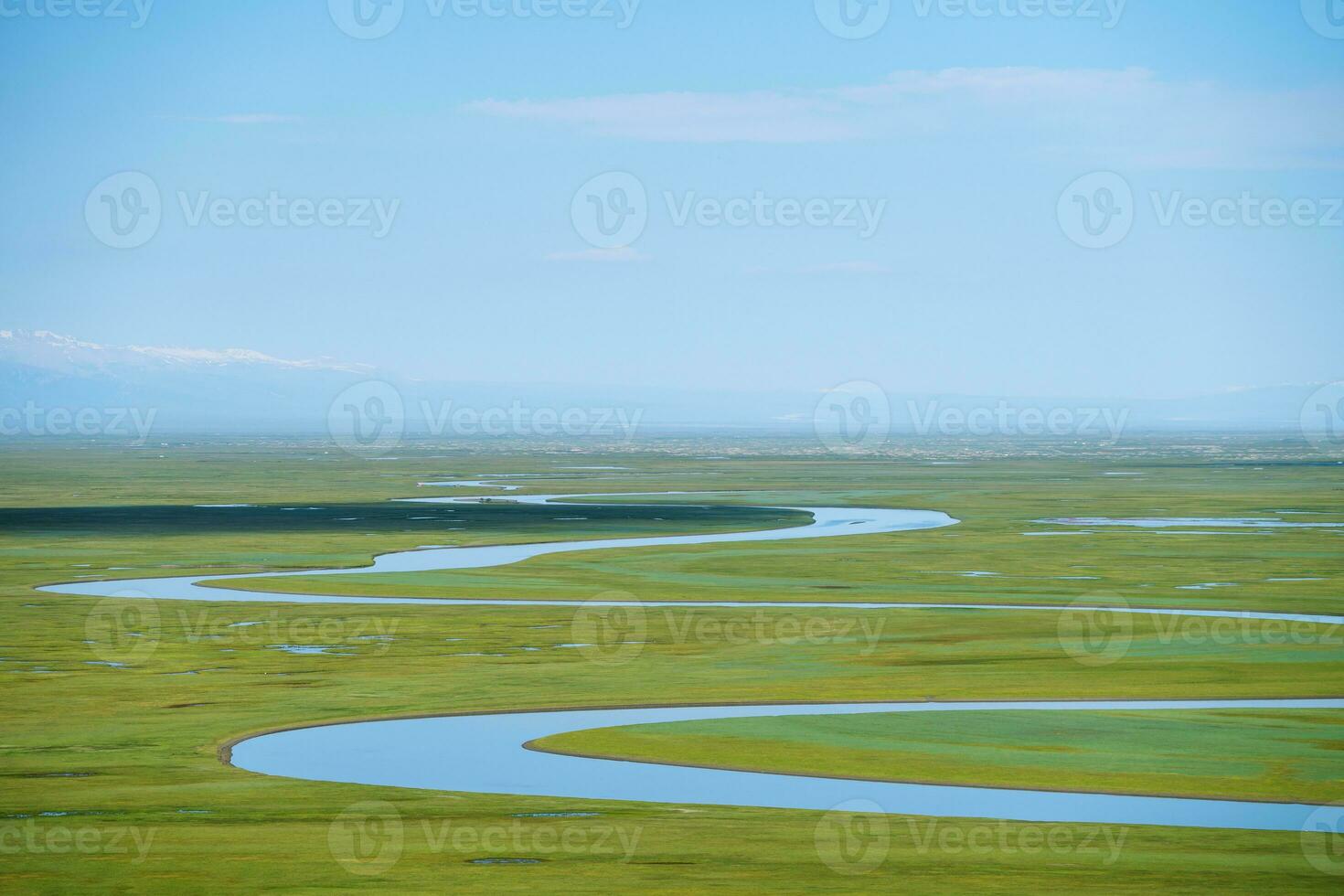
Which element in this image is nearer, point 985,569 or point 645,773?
point 645,773

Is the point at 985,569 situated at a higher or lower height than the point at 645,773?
higher

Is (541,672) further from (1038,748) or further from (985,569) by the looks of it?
(985,569)

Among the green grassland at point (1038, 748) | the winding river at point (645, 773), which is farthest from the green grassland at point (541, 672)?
the green grassland at point (1038, 748)

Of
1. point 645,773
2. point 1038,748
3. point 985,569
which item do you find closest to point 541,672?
point 645,773

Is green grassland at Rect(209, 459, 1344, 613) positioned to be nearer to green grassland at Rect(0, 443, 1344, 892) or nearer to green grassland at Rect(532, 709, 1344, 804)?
green grassland at Rect(0, 443, 1344, 892)

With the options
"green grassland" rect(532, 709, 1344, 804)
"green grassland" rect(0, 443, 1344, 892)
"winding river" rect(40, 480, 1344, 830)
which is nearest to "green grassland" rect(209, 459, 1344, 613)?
"green grassland" rect(0, 443, 1344, 892)

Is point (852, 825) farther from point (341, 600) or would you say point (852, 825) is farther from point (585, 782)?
point (341, 600)

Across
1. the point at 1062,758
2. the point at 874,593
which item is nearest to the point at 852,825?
the point at 1062,758
